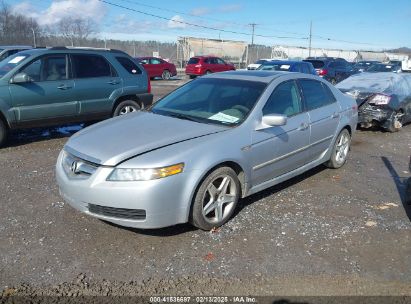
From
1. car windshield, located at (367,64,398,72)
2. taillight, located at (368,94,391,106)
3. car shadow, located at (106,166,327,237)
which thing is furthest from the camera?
car windshield, located at (367,64,398,72)

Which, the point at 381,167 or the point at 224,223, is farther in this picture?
the point at 381,167

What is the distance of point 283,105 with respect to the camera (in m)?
4.80

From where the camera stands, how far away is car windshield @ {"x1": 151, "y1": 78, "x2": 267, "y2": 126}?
4406 millimetres

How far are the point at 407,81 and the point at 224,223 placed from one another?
8.50m

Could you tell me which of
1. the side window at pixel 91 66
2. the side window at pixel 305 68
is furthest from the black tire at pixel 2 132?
the side window at pixel 305 68

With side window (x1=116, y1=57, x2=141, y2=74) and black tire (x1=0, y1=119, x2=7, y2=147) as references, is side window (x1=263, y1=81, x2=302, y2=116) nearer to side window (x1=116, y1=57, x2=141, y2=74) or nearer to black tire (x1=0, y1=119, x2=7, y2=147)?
side window (x1=116, y1=57, x2=141, y2=74)

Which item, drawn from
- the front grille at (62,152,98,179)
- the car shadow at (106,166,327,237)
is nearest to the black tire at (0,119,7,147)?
the front grille at (62,152,98,179)

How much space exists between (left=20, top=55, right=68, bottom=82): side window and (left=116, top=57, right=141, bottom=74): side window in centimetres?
130

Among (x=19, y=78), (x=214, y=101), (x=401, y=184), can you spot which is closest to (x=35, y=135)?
(x=19, y=78)

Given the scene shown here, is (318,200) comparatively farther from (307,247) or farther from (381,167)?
(381,167)

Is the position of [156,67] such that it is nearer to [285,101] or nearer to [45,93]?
[45,93]

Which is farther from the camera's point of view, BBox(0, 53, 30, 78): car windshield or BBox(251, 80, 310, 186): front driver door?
BBox(0, 53, 30, 78): car windshield

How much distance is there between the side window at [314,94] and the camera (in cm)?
525

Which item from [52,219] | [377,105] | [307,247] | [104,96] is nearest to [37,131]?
[104,96]
